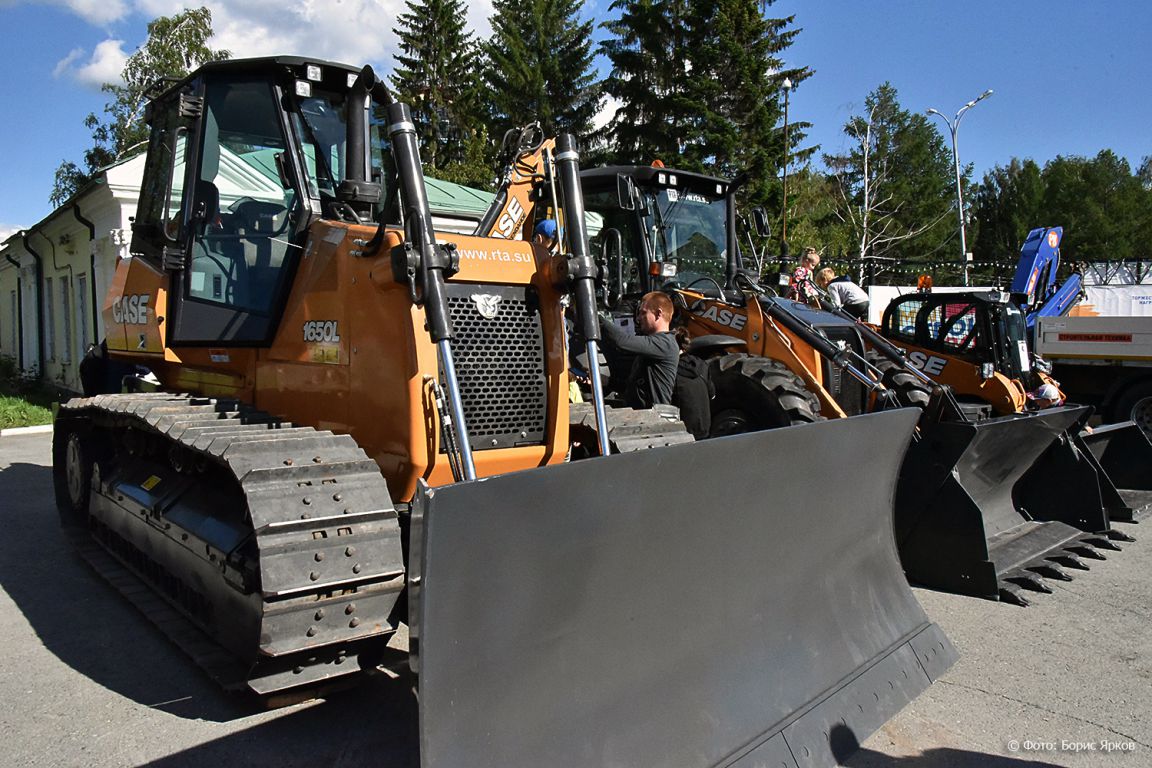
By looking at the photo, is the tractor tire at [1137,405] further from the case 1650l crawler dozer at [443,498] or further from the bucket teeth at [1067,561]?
the case 1650l crawler dozer at [443,498]

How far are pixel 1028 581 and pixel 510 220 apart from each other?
3812 mm

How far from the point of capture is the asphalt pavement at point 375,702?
3.48 meters

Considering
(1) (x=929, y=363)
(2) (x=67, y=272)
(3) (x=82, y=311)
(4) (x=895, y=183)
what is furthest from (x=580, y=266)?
(4) (x=895, y=183)

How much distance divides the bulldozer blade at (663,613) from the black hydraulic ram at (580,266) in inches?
37.6

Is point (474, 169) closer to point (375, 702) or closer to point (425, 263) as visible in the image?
point (425, 263)

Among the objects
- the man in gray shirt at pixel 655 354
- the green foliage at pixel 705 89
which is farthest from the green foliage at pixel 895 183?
the man in gray shirt at pixel 655 354

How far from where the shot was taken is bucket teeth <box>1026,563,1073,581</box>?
18.5ft

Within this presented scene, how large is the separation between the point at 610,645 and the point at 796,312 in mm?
5504

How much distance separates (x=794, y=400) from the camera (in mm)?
6934

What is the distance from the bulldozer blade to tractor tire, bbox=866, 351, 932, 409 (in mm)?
3831

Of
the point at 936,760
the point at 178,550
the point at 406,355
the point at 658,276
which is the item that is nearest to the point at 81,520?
the point at 178,550

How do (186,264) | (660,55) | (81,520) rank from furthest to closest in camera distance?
1. (660,55)
2. (81,520)
3. (186,264)

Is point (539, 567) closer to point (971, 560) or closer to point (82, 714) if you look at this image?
point (82, 714)

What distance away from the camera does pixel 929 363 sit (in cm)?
952
